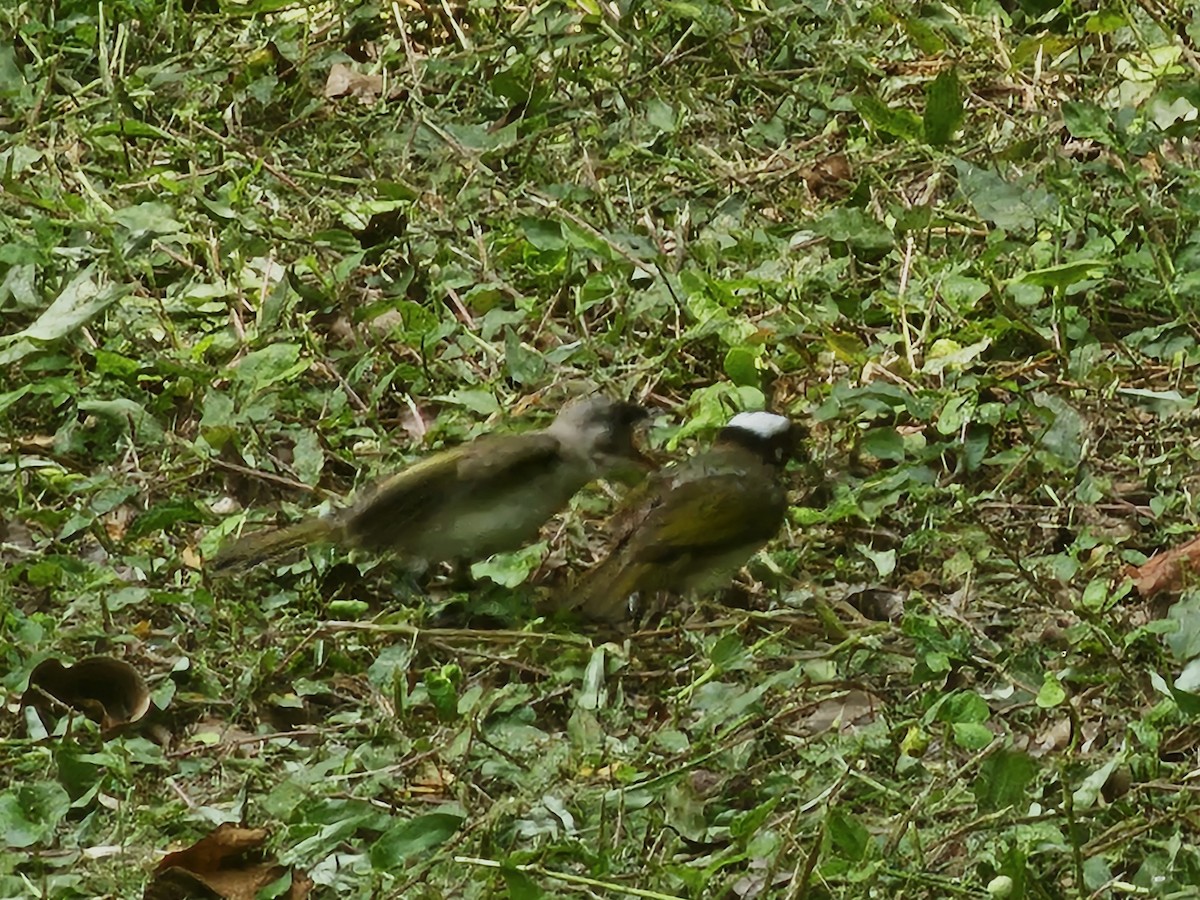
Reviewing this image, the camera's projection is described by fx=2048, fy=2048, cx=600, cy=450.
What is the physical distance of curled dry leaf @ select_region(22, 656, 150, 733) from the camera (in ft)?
13.9

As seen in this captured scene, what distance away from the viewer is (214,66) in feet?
23.0

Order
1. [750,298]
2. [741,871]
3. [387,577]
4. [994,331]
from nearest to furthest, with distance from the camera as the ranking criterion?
[741,871]
[387,577]
[994,331]
[750,298]

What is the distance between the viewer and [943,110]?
222 inches

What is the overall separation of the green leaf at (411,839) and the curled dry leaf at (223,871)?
173 mm

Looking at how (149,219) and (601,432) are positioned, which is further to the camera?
(149,219)

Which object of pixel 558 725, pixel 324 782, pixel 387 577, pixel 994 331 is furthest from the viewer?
pixel 994 331

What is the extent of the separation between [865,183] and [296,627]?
227 cm

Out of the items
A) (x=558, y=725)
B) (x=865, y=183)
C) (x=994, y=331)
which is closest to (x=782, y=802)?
(x=558, y=725)

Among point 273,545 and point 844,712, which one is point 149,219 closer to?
point 273,545

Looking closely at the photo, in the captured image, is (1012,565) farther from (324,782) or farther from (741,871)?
(324,782)

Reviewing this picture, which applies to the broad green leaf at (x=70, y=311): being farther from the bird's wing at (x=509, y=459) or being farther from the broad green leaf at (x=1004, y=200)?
the broad green leaf at (x=1004, y=200)

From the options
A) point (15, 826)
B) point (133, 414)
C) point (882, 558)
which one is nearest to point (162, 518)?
point (133, 414)

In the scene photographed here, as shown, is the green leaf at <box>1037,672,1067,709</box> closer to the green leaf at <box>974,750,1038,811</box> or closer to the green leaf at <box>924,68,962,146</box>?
the green leaf at <box>974,750,1038,811</box>

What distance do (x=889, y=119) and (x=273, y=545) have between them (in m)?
2.22
